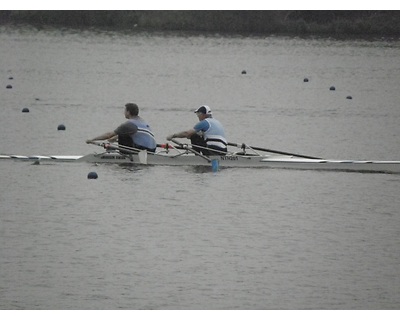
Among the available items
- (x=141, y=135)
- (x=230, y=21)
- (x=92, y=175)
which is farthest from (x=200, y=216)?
(x=230, y=21)

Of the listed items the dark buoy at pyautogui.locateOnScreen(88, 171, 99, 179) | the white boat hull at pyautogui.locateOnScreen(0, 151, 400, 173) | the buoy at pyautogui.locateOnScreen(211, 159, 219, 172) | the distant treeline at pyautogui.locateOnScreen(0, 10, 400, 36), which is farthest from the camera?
the distant treeline at pyautogui.locateOnScreen(0, 10, 400, 36)

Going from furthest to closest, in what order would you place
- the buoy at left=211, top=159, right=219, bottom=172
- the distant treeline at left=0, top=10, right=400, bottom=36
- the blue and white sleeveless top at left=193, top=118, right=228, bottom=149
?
the distant treeline at left=0, top=10, right=400, bottom=36 → the buoy at left=211, top=159, right=219, bottom=172 → the blue and white sleeveless top at left=193, top=118, right=228, bottom=149

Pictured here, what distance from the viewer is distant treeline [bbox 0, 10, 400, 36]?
225 feet

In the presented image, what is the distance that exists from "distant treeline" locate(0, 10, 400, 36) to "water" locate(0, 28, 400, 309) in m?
25.8

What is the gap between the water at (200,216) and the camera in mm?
16016

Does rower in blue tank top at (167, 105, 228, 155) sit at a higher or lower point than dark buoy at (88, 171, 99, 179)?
higher

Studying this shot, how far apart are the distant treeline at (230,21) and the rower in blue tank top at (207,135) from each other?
1696 inches

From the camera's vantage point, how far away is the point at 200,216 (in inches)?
816

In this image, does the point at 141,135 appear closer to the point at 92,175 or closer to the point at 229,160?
the point at 92,175

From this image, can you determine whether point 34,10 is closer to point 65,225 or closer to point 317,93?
point 317,93

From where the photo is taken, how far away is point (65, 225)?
64.4 ft

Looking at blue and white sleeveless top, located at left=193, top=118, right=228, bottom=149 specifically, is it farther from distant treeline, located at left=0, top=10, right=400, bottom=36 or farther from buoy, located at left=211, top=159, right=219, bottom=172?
distant treeline, located at left=0, top=10, right=400, bottom=36

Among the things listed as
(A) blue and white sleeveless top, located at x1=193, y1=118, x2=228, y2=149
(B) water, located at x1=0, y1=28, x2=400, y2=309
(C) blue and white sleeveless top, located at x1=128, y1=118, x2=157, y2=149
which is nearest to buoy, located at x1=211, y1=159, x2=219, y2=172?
(B) water, located at x1=0, y1=28, x2=400, y2=309

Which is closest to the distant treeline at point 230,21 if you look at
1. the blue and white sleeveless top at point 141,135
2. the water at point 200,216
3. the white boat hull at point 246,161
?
the water at point 200,216
